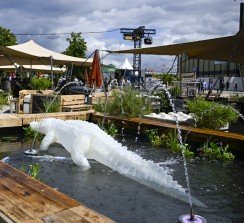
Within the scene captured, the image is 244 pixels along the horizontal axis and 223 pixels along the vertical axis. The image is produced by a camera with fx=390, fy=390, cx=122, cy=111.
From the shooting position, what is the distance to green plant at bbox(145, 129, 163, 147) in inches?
356

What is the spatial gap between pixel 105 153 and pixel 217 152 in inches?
100

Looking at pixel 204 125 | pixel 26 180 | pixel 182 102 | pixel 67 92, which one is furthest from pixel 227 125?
pixel 67 92

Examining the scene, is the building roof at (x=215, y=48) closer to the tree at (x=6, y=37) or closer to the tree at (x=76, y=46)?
the tree at (x=76, y=46)

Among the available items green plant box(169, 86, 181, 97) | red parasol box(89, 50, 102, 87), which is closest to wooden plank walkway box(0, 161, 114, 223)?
red parasol box(89, 50, 102, 87)

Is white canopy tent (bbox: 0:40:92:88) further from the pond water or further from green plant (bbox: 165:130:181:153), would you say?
the pond water

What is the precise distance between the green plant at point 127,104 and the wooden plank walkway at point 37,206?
6.66 metres

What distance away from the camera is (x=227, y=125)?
31.4 ft

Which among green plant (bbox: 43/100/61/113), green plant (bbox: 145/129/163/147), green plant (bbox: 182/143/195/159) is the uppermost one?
green plant (bbox: 43/100/61/113)

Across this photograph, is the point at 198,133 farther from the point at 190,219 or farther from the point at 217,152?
the point at 190,219

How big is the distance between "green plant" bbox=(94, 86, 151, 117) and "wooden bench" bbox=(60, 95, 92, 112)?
4.38 ft

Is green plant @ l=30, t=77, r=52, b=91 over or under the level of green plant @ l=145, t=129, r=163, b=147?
over

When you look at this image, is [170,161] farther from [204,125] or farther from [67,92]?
[67,92]

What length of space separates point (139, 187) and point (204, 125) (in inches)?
166

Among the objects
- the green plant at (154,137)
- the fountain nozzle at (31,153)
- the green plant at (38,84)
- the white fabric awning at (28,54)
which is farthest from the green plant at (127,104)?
the green plant at (38,84)
